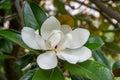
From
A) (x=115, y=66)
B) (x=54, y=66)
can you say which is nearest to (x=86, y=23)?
(x=115, y=66)

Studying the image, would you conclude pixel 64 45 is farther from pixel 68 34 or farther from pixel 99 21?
pixel 99 21

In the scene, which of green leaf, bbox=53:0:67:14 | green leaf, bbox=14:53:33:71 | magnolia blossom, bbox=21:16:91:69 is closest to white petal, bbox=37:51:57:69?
magnolia blossom, bbox=21:16:91:69

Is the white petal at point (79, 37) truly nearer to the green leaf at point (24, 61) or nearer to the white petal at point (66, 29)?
the white petal at point (66, 29)

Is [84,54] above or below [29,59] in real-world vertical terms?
above

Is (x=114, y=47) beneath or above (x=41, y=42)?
beneath

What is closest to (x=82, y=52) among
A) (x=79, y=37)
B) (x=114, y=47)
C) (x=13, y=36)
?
(x=79, y=37)

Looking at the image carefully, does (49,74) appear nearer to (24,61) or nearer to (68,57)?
(68,57)
